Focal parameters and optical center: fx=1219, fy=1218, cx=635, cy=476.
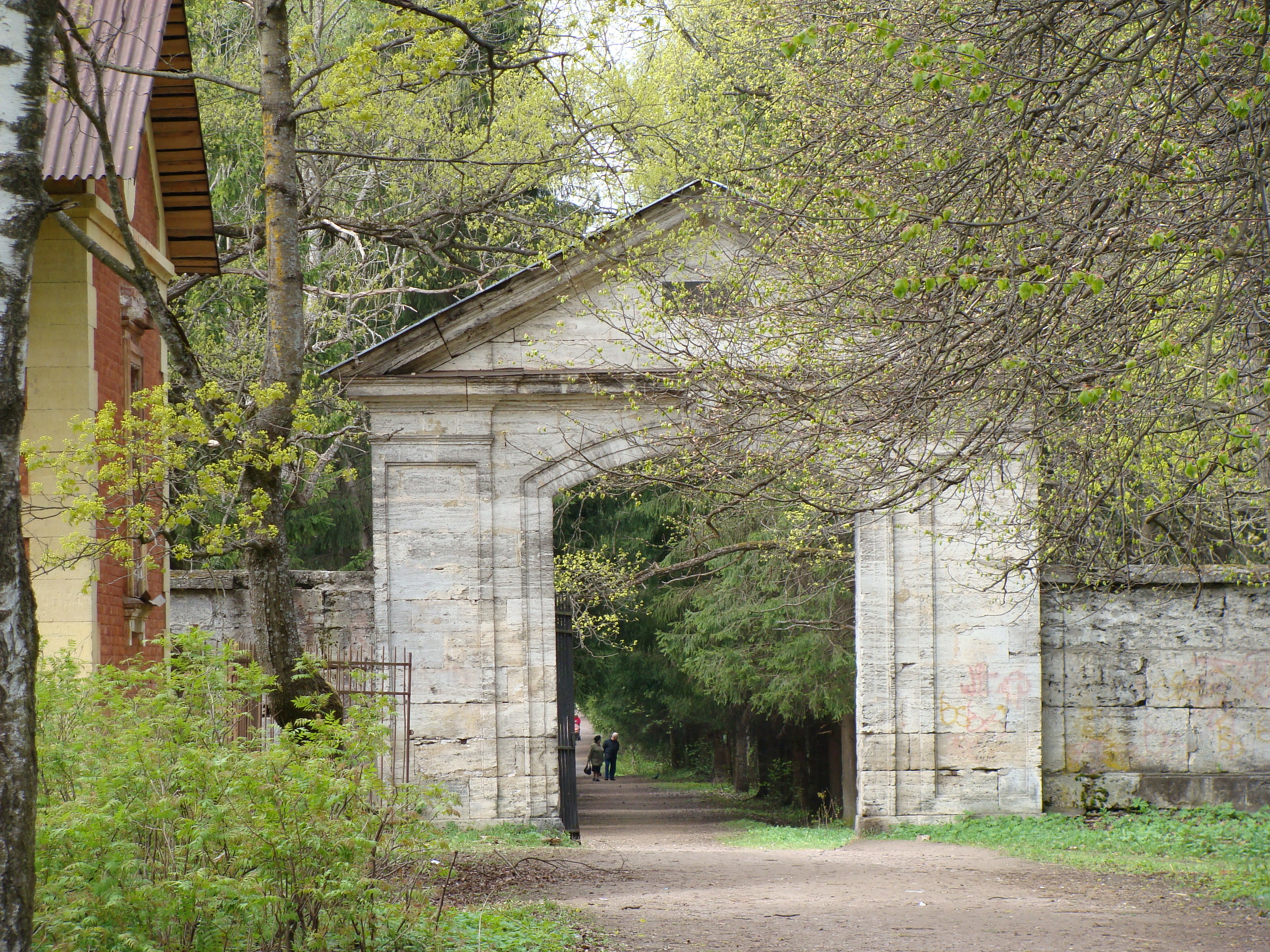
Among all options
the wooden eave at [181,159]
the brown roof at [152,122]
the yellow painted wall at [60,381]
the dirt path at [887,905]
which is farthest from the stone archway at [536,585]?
the yellow painted wall at [60,381]

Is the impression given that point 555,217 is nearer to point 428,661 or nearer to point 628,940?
point 428,661

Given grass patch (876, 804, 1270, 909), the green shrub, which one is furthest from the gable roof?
the green shrub

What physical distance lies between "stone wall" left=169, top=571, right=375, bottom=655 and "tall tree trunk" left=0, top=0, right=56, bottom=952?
859 centimetres

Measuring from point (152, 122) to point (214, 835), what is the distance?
8.57 meters

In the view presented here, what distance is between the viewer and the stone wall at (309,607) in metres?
12.2

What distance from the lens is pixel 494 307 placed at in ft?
40.5

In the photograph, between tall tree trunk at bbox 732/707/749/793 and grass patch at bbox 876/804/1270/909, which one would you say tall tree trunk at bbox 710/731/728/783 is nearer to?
tall tree trunk at bbox 732/707/749/793

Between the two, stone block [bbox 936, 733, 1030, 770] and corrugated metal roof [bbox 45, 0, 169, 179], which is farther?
stone block [bbox 936, 733, 1030, 770]

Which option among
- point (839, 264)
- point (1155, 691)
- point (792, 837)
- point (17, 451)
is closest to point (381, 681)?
point (792, 837)

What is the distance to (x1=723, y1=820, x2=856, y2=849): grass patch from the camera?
12.3 meters

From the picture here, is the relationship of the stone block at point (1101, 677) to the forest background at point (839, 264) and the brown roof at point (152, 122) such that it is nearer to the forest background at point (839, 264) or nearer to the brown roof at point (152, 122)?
the forest background at point (839, 264)

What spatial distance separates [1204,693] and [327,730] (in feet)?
33.5

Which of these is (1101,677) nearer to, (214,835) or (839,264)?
(839,264)

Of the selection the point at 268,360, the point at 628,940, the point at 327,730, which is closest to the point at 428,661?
the point at 268,360
